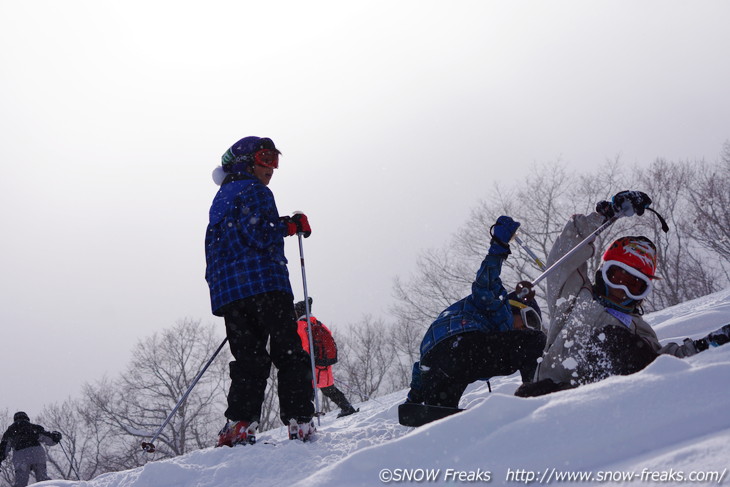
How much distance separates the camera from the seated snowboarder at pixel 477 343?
122 inches

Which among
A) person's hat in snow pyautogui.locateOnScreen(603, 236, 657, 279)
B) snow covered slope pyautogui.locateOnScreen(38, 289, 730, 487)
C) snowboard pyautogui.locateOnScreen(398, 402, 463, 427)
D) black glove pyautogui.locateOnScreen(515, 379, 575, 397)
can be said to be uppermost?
person's hat in snow pyautogui.locateOnScreen(603, 236, 657, 279)

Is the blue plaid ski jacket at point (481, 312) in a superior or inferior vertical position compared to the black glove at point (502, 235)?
inferior

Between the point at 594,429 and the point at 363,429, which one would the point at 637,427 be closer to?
the point at 594,429

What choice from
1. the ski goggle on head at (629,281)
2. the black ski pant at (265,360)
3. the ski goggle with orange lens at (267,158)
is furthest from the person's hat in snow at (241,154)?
the ski goggle on head at (629,281)

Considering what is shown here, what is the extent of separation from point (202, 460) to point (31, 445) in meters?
6.41

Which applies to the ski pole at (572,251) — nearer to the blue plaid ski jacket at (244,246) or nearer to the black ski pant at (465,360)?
the black ski pant at (465,360)

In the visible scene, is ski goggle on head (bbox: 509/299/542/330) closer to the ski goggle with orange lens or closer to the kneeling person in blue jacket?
the kneeling person in blue jacket

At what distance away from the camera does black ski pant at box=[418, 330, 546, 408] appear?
3096 mm

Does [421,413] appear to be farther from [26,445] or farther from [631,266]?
[26,445]

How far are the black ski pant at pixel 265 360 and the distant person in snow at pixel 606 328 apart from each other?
4.59 ft

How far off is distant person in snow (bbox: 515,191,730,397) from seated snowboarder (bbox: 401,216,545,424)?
0.27 meters

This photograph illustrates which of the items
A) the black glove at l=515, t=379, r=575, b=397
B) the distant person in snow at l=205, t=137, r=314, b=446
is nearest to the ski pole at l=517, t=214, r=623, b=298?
the black glove at l=515, t=379, r=575, b=397

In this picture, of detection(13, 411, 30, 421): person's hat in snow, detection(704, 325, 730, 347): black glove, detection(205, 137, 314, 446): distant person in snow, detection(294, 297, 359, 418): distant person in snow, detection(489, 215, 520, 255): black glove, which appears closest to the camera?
detection(704, 325, 730, 347): black glove

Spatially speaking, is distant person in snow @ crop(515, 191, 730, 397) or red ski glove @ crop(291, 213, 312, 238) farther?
red ski glove @ crop(291, 213, 312, 238)
